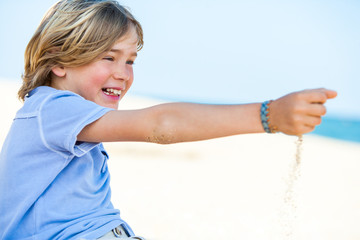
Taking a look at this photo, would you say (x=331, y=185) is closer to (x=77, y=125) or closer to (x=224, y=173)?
(x=224, y=173)

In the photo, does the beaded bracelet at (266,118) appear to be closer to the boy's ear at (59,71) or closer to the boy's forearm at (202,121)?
the boy's forearm at (202,121)

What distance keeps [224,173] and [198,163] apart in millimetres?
1058

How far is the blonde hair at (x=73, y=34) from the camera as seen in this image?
2500 mm

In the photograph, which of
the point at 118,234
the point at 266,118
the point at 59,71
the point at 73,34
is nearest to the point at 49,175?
the point at 118,234

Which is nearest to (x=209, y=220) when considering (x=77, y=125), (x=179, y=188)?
(x=179, y=188)

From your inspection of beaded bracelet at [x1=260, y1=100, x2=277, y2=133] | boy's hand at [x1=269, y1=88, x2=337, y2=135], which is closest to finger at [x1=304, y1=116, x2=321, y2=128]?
boy's hand at [x1=269, y1=88, x2=337, y2=135]

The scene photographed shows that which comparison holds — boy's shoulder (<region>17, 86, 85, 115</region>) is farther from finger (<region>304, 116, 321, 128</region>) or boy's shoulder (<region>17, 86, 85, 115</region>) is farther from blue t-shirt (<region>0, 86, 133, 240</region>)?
finger (<region>304, 116, 321, 128</region>)

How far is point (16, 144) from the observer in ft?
7.43

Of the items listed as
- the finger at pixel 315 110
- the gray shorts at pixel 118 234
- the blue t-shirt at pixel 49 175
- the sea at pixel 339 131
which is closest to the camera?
the finger at pixel 315 110

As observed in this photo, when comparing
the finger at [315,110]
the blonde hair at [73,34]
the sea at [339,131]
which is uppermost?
the sea at [339,131]

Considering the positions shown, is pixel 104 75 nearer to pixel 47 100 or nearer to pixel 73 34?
pixel 73 34

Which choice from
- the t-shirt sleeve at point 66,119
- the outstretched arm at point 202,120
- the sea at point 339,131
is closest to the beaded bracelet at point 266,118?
the outstretched arm at point 202,120

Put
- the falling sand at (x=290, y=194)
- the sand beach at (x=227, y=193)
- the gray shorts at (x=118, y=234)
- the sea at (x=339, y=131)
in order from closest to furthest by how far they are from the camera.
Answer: the falling sand at (x=290, y=194)
the gray shorts at (x=118, y=234)
the sand beach at (x=227, y=193)
the sea at (x=339, y=131)

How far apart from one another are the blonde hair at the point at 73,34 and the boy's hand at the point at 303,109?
118 cm
